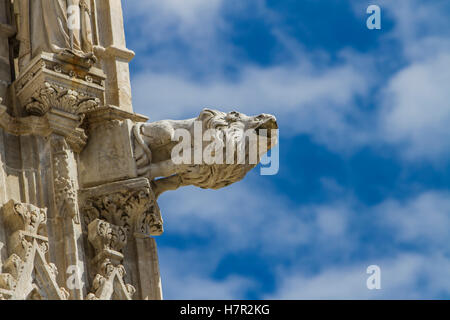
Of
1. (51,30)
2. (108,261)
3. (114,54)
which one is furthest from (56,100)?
(108,261)

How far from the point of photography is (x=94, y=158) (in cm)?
2519

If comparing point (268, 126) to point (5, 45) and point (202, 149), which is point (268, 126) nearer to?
point (202, 149)

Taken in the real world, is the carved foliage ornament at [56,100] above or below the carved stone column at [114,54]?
below

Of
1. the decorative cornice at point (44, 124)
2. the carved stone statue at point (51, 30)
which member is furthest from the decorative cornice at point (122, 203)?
the carved stone statue at point (51, 30)

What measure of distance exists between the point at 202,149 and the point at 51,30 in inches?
89.9

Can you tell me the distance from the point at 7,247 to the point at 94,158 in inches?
85.7

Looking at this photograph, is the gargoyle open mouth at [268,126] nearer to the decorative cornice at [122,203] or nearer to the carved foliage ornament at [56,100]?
the decorative cornice at [122,203]

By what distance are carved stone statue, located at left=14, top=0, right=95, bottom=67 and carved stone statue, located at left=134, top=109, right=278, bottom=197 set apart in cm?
127

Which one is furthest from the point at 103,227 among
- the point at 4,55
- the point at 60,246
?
the point at 4,55

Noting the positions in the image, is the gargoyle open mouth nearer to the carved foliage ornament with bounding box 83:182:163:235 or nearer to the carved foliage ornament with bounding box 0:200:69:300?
the carved foliage ornament with bounding box 83:182:163:235

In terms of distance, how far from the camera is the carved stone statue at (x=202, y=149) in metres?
25.1

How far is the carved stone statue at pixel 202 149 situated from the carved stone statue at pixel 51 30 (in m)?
1.27
